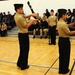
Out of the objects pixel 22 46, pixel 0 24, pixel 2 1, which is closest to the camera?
pixel 22 46

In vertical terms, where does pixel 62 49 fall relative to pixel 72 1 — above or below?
below

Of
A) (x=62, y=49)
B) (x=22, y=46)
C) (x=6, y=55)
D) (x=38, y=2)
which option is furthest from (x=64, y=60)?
(x=38, y=2)

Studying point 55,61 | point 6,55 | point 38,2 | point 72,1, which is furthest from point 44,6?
point 55,61

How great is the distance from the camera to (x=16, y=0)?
16.9m

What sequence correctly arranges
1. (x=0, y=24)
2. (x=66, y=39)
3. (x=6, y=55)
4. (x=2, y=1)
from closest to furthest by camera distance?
(x=66, y=39) → (x=6, y=55) → (x=0, y=24) → (x=2, y=1)

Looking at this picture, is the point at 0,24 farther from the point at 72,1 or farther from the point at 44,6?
the point at 72,1

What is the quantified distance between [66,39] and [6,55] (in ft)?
11.7

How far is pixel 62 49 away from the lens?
5582 millimetres

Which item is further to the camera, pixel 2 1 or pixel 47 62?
pixel 2 1

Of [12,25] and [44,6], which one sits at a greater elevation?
[44,6]

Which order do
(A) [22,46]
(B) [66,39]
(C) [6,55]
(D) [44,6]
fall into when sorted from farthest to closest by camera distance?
(D) [44,6] < (C) [6,55] < (A) [22,46] < (B) [66,39]

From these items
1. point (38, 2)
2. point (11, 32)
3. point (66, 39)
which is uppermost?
point (38, 2)

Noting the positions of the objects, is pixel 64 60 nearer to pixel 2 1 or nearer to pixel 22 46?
pixel 22 46

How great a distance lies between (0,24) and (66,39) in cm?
999
